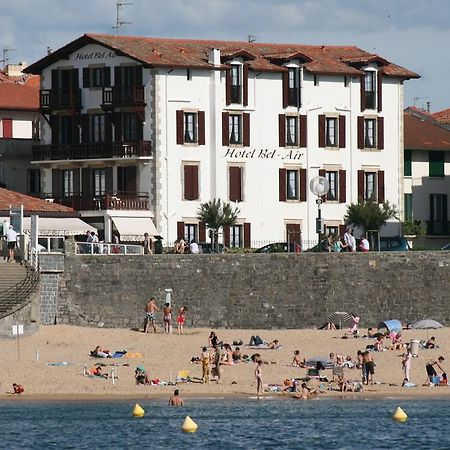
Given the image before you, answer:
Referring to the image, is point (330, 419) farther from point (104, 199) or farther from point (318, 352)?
point (104, 199)

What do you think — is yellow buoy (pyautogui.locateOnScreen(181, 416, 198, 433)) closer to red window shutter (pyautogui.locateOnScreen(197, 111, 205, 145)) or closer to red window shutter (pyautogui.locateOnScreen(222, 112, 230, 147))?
red window shutter (pyautogui.locateOnScreen(197, 111, 205, 145))

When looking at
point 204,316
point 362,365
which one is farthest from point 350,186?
point 362,365

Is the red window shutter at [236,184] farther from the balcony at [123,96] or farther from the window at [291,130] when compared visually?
the balcony at [123,96]

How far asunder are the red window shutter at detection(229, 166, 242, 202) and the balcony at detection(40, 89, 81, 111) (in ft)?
25.0

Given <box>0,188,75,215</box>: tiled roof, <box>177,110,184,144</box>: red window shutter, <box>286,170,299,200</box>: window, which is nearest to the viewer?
<box>0,188,75,215</box>: tiled roof

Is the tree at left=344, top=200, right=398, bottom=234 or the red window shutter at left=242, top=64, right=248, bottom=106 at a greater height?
the red window shutter at left=242, top=64, right=248, bottom=106

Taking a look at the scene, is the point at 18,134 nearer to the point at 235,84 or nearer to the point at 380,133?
the point at 235,84

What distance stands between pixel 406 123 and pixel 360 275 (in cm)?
2745

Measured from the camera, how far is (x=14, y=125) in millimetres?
110500

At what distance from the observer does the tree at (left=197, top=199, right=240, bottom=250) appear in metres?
97.3

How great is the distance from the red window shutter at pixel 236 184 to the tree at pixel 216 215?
1.46 m

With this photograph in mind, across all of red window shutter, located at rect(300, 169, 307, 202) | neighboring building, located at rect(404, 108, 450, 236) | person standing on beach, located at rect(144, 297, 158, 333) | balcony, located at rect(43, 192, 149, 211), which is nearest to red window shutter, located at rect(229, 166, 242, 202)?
red window shutter, located at rect(300, 169, 307, 202)

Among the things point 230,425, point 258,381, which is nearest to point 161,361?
point 258,381

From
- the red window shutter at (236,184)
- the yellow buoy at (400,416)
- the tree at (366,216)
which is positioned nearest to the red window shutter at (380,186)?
the tree at (366,216)
